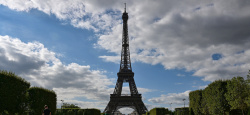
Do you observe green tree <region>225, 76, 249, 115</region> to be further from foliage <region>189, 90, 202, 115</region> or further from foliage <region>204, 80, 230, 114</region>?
foliage <region>189, 90, 202, 115</region>

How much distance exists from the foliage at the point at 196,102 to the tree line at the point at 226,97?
0.88m

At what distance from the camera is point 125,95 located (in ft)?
225

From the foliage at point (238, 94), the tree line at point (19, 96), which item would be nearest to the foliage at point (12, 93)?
the tree line at point (19, 96)

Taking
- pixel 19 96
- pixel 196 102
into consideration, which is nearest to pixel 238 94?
pixel 196 102

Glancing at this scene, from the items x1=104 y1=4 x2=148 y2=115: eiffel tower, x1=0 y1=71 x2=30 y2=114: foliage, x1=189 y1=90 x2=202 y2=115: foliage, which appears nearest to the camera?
x1=0 y1=71 x2=30 y2=114: foliage

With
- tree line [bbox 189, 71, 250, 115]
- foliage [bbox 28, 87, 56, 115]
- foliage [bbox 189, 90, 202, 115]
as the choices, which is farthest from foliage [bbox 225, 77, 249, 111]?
foliage [bbox 28, 87, 56, 115]

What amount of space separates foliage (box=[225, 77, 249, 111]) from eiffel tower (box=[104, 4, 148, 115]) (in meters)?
35.2

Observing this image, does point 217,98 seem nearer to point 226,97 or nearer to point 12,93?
point 226,97

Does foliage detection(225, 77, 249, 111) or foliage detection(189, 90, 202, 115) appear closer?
foliage detection(225, 77, 249, 111)

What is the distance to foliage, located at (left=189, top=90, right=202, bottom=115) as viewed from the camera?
41.0 metres

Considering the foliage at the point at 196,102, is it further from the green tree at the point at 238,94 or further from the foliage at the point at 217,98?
the green tree at the point at 238,94

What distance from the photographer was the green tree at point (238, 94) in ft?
106

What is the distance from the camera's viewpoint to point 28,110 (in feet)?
90.1

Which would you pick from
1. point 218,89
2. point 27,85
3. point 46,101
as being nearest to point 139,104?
point 218,89
